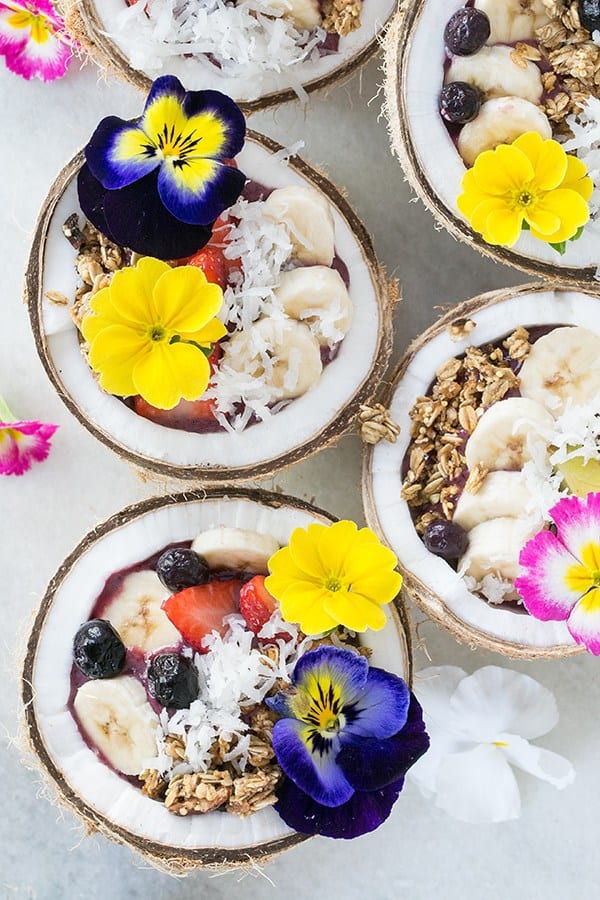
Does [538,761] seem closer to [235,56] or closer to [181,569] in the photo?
[181,569]

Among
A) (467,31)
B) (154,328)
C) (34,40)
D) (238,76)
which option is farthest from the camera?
(34,40)

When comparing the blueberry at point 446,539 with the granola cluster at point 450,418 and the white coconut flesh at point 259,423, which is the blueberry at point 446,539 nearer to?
the granola cluster at point 450,418

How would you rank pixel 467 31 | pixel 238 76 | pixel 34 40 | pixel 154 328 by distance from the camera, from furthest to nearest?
pixel 34 40 < pixel 238 76 < pixel 467 31 < pixel 154 328

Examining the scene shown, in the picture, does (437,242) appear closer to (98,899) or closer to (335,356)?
(335,356)

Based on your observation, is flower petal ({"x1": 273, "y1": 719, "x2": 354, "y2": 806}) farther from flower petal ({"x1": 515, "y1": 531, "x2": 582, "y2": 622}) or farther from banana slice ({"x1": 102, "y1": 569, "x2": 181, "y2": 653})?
flower petal ({"x1": 515, "y1": 531, "x2": 582, "y2": 622})

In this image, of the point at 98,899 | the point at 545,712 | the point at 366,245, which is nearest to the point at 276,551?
the point at 366,245

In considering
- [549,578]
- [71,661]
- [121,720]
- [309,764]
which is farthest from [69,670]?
[549,578]
